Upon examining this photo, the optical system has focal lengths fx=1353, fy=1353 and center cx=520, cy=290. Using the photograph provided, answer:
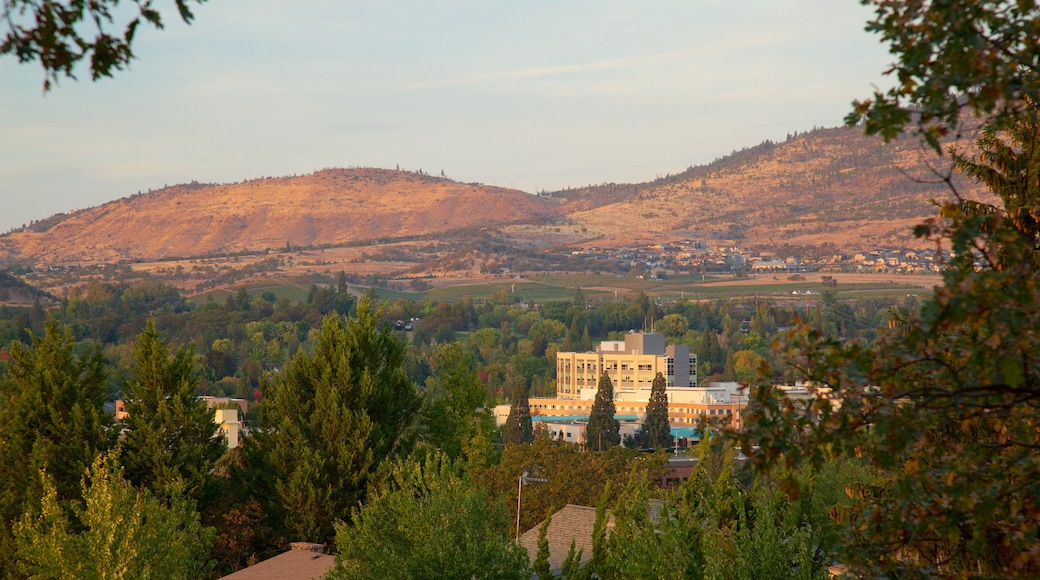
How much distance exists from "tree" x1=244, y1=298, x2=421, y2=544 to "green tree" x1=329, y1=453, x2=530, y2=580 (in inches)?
488

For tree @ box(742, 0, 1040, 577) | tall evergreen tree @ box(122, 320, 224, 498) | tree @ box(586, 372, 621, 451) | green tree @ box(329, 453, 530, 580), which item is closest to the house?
green tree @ box(329, 453, 530, 580)

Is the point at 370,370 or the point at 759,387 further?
the point at 370,370

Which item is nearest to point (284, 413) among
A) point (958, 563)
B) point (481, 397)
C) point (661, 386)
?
point (481, 397)

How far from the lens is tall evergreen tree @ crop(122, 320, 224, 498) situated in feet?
116

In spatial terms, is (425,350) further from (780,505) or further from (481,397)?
(780,505)

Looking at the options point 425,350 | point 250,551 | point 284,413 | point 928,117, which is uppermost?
point 928,117

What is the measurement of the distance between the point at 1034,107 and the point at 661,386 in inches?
3881

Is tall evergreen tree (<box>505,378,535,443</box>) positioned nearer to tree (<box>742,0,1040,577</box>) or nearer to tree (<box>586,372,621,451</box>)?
tree (<box>586,372,621,451</box>)

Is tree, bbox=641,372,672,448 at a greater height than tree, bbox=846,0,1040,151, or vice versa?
tree, bbox=846,0,1040,151

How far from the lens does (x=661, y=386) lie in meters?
108

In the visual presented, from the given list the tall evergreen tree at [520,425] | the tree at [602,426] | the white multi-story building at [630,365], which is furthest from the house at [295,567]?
the white multi-story building at [630,365]

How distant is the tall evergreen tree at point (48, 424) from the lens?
33719 mm

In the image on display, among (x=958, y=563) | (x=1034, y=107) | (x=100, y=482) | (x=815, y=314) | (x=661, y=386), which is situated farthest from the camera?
(x=815, y=314)

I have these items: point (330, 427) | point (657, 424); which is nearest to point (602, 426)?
point (657, 424)
